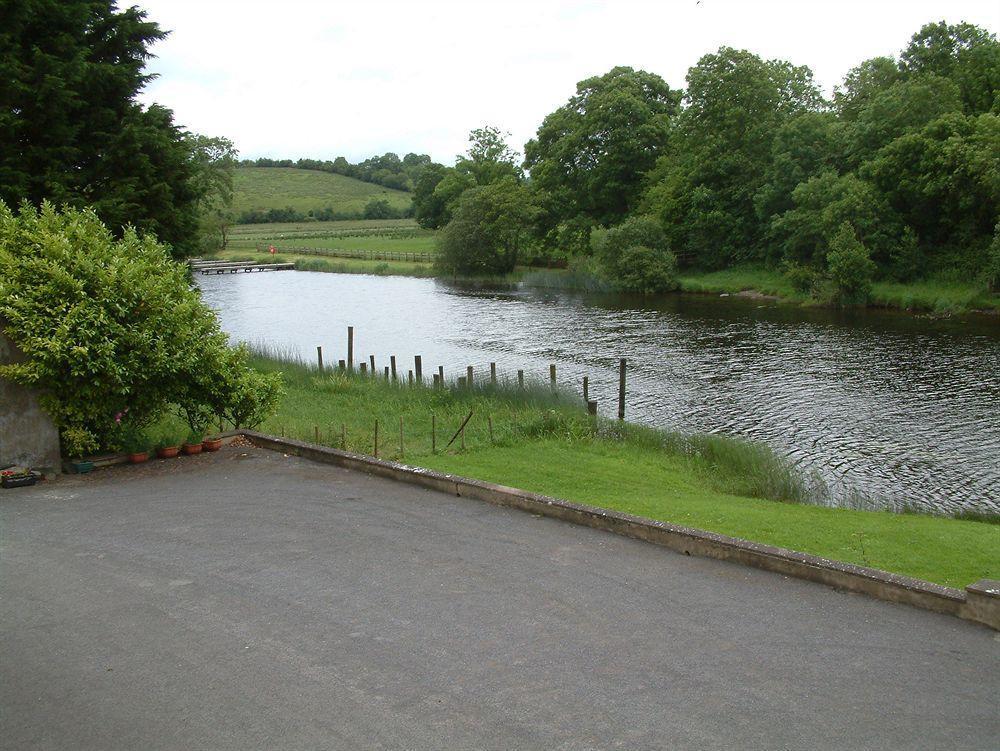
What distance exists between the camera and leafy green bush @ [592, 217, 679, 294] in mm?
59603

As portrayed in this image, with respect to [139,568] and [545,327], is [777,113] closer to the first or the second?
[545,327]

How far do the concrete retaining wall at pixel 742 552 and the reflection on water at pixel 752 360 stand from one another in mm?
8655

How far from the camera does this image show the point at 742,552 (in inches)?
366

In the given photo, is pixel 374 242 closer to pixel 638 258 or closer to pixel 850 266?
pixel 638 258

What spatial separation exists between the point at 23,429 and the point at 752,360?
87.9 ft

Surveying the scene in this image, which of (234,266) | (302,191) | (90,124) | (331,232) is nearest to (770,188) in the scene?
(90,124)

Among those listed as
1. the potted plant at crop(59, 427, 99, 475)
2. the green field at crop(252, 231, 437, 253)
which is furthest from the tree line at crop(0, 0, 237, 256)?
the green field at crop(252, 231, 437, 253)

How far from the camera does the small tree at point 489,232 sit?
75562 millimetres

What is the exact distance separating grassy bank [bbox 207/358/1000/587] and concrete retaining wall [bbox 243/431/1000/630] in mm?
1575

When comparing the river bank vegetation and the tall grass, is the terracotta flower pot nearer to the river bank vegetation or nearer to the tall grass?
the tall grass

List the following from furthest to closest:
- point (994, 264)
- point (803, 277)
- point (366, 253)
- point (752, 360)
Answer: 1. point (366, 253)
2. point (803, 277)
3. point (994, 264)
4. point (752, 360)

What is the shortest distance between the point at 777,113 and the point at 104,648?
6416 centimetres

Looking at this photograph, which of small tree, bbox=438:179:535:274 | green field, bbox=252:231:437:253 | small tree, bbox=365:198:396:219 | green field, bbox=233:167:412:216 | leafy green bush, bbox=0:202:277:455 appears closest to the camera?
leafy green bush, bbox=0:202:277:455

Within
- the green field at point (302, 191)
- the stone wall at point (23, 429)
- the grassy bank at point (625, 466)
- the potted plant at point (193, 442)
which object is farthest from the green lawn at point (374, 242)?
the stone wall at point (23, 429)
